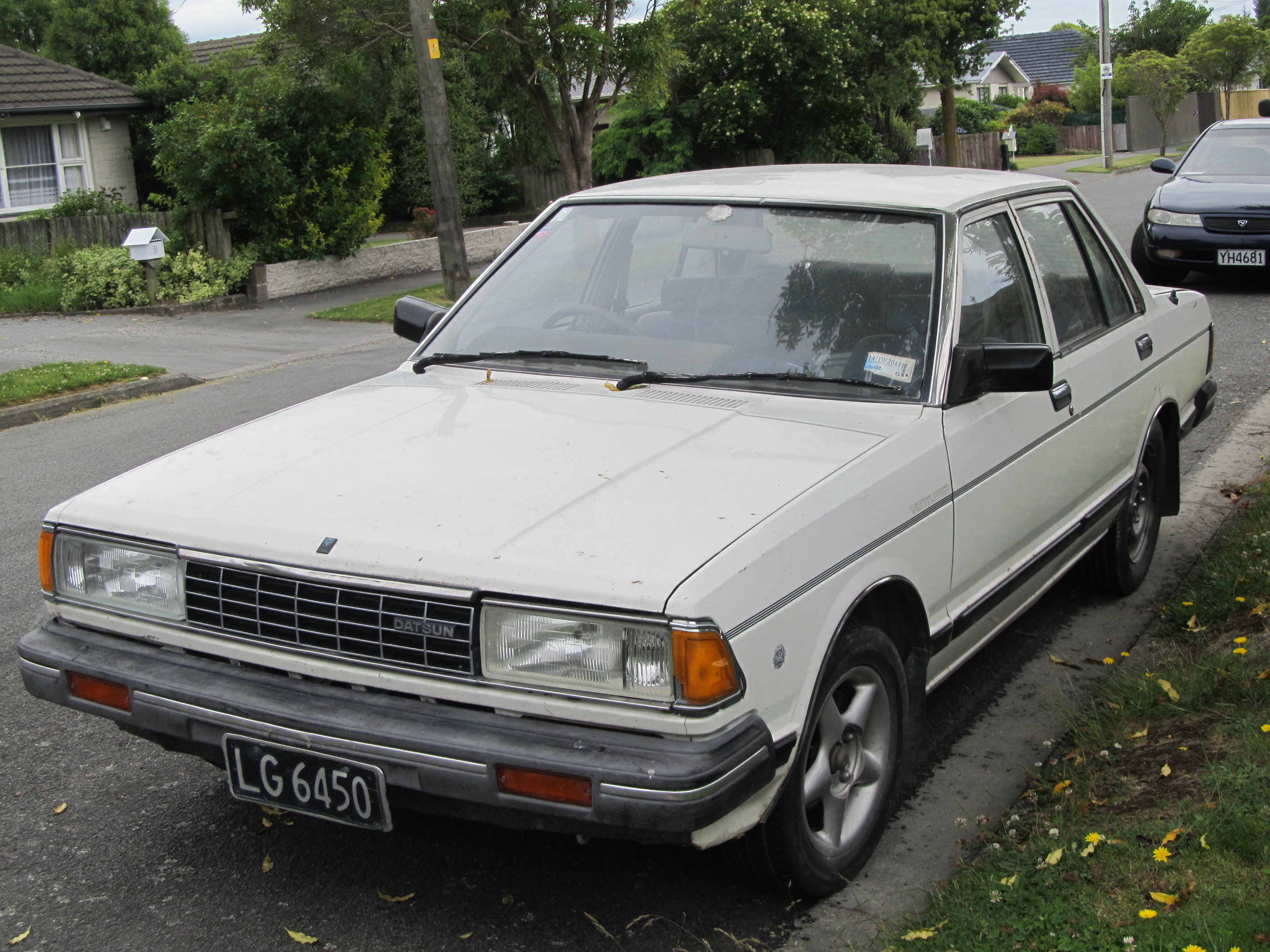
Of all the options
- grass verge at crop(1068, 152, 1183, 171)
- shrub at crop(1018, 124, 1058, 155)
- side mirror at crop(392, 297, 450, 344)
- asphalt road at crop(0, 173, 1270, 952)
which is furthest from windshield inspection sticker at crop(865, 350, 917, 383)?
shrub at crop(1018, 124, 1058, 155)

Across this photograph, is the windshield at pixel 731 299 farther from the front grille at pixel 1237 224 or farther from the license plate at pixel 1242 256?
the front grille at pixel 1237 224

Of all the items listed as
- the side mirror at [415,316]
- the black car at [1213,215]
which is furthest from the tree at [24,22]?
the side mirror at [415,316]

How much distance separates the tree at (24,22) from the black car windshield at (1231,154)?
93.7ft

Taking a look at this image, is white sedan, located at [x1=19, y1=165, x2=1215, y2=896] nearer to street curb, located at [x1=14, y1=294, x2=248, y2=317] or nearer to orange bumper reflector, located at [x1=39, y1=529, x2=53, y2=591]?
orange bumper reflector, located at [x1=39, y1=529, x2=53, y2=591]

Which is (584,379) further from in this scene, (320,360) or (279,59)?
(279,59)

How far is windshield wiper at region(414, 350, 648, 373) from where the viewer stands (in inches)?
151

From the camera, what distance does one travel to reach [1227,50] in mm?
54219

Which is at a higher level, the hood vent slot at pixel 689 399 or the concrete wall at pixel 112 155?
the concrete wall at pixel 112 155

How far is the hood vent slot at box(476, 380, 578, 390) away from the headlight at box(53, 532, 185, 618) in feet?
3.83

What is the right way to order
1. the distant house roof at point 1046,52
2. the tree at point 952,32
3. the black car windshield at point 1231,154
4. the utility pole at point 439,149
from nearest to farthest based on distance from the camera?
1. the black car windshield at point 1231,154
2. the utility pole at point 439,149
3. the tree at point 952,32
4. the distant house roof at point 1046,52

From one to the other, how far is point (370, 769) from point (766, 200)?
223 centimetres

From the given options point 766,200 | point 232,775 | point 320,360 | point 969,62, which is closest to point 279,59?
point 320,360

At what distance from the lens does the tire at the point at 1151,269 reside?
43.1 feet

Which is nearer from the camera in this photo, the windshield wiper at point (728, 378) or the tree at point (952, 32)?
the windshield wiper at point (728, 378)
